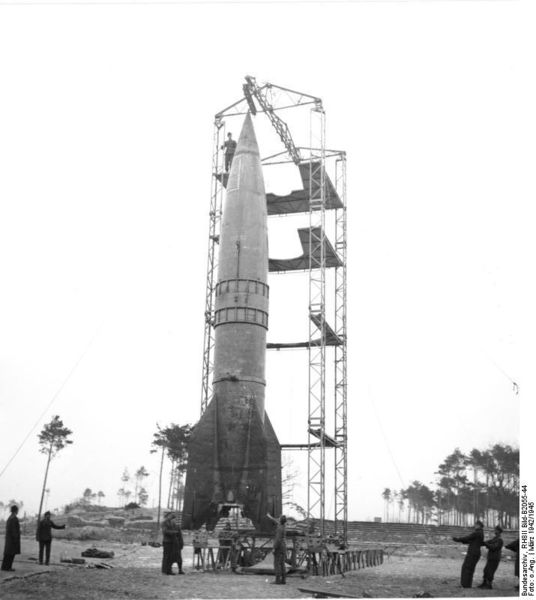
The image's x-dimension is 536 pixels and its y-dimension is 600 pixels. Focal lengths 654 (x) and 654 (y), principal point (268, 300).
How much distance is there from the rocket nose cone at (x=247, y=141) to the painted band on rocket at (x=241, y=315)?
5.61 m

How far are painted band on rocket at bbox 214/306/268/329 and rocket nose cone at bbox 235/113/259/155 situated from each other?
561 cm

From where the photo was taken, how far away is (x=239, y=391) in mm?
17984

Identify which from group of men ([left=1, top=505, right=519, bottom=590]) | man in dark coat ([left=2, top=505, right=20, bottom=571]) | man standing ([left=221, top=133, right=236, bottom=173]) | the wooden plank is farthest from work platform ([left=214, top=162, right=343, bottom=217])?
the wooden plank

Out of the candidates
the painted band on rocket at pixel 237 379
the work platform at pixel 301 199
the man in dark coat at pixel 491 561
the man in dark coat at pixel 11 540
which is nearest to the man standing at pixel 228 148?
the work platform at pixel 301 199

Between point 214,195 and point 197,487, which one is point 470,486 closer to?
point 214,195

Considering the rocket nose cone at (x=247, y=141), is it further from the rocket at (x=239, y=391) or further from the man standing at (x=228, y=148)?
the man standing at (x=228, y=148)

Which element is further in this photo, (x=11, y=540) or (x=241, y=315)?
(x=241, y=315)

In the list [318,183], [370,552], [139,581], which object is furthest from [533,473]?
[318,183]

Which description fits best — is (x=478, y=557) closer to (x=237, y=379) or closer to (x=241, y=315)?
(x=237, y=379)

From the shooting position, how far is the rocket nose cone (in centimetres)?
2127

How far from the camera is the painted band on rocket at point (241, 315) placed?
734 inches

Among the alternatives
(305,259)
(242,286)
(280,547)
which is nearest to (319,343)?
(305,259)

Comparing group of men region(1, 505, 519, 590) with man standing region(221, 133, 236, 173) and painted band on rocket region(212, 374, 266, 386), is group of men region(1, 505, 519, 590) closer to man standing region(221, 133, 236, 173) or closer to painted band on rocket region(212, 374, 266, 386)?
painted band on rocket region(212, 374, 266, 386)

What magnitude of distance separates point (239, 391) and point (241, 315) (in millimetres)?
2181
